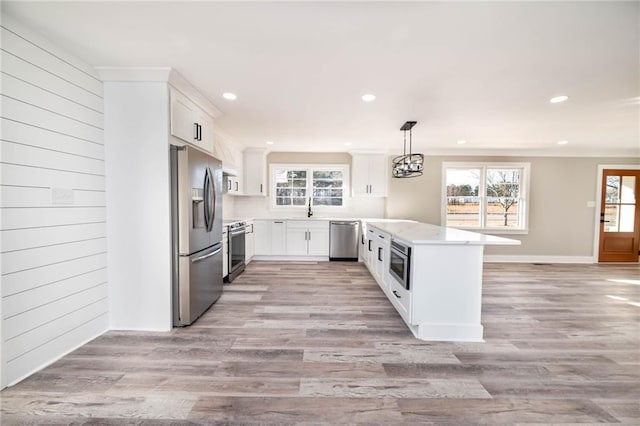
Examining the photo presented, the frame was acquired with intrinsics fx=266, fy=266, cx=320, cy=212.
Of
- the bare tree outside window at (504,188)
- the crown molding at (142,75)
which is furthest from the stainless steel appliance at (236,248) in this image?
the bare tree outside window at (504,188)

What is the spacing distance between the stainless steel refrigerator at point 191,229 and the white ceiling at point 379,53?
0.82 meters

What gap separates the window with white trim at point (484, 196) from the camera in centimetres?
573

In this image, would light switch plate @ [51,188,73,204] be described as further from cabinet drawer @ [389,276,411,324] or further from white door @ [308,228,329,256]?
white door @ [308,228,329,256]

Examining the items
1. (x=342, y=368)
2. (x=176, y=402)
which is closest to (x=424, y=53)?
(x=342, y=368)

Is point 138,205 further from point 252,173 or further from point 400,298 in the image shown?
point 252,173

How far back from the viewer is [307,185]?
6.02 meters

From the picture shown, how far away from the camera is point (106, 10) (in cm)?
162

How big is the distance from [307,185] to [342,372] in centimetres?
448

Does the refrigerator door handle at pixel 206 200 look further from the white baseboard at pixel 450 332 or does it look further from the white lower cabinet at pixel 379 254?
the white baseboard at pixel 450 332

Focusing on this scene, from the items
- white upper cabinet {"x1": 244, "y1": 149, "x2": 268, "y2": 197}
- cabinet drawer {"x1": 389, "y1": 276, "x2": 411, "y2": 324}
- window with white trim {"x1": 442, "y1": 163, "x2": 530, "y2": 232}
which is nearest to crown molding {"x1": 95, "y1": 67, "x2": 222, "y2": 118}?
cabinet drawer {"x1": 389, "y1": 276, "x2": 411, "y2": 324}

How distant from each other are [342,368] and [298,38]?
94.1 inches

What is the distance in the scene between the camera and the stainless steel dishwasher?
212 inches

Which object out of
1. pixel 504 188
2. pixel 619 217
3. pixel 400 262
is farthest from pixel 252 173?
pixel 619 217

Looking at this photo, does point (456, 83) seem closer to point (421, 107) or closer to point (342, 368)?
point (421, 107)
